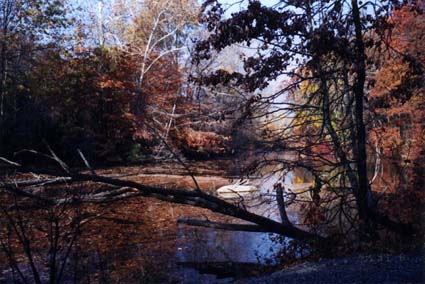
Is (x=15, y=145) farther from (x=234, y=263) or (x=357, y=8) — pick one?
(x=357, y=8)

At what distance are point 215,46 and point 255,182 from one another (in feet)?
32.9

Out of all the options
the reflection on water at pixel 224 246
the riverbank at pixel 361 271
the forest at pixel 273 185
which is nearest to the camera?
the riverbank at pixel 361 271

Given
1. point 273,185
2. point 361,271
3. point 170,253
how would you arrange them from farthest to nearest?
1. point 273,185
2. point 170,253
3. point 361,271

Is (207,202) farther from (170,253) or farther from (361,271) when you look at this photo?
(361,271)

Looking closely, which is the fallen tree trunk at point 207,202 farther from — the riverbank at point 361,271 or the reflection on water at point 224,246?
the riverbank at point 361,271

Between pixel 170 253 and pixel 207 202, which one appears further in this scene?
pixel 170 253

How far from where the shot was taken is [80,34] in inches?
797

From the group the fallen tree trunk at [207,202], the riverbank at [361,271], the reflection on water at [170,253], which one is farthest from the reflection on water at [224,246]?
the riverbank at [361,271]

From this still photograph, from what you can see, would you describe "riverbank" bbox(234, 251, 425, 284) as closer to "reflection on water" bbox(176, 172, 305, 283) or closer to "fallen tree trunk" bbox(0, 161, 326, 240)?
"fallen tree trunk" bbox(0, 161, 326, 240)

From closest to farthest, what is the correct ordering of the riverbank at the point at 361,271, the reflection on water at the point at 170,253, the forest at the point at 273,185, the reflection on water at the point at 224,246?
the riverbank at the point at 361,271 → the forest at the point at 273,185 → the reflection on water at the point at 170,253 → the reflection on water at the point at 224,246

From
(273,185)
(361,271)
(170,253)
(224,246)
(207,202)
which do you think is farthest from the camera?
(273,185)

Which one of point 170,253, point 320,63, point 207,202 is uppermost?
point 320,63

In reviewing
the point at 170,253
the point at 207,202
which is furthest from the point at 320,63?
the point at 170,253

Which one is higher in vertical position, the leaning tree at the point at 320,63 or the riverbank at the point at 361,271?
the leaning tree at the point at 320,63
